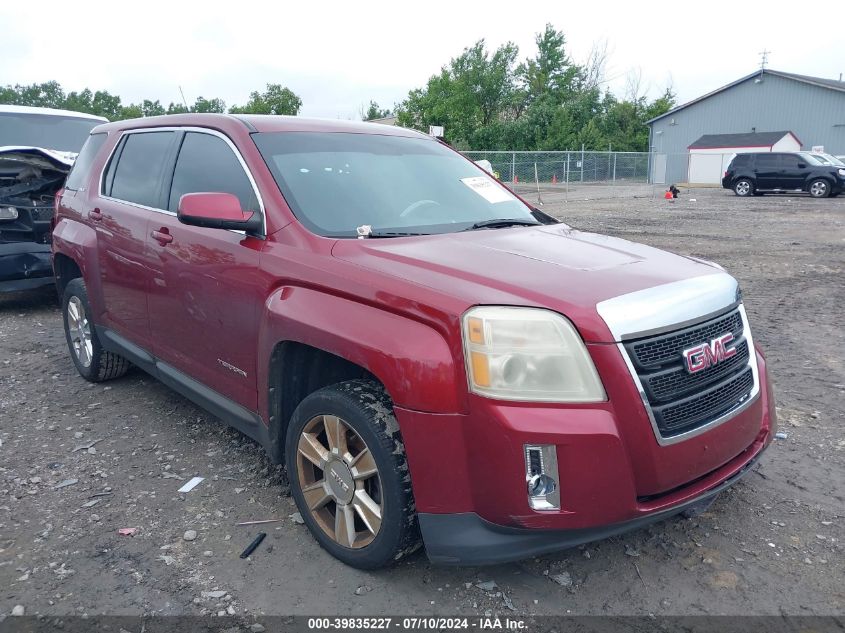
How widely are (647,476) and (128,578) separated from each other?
211 centimetres

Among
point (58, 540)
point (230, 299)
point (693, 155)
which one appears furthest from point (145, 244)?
point (693, 155)

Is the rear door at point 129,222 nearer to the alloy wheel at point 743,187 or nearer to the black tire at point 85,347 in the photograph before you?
the black tire at point 85,347

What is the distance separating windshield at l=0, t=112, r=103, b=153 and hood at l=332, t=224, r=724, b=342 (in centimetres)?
780

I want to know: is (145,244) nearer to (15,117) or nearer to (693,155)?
(15,117)

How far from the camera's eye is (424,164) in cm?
392

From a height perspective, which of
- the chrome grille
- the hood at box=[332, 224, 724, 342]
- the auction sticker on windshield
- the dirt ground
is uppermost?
the auction sticker on windshield

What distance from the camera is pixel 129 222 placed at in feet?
13.8

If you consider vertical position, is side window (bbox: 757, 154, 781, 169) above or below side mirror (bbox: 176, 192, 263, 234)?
below

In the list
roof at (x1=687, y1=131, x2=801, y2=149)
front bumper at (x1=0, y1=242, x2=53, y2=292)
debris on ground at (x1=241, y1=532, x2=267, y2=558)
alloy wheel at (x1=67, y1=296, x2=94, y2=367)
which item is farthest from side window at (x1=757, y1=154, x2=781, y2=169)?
debris on ground at (x1=241, y1=532, x2=267, y2=558)

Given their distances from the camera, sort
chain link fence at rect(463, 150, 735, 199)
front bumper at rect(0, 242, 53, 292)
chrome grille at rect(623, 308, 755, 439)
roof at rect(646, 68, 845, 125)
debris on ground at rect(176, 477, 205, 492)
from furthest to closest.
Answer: roof at rect(646, 68, 845, 125)
chain link fence at rect(463, 150, 735, 199)
front bumper at rect(0, 242, 53, 292)
debris on ground at rect(176, 477, 205, 492)
chrome grille at rect(623, 308, 755, 439)

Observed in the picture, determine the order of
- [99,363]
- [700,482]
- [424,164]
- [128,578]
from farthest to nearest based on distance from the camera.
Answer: [99,363] → [424,164] → [128,578] → [700,482]

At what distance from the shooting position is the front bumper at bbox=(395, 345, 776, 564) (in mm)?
2318

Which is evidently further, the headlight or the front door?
the front door

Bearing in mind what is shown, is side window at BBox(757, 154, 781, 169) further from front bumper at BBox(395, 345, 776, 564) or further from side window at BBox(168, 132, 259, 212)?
front bumper at BBox(395, 345, 776, 564)
